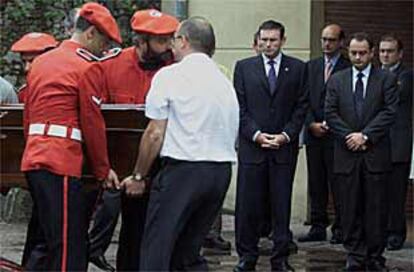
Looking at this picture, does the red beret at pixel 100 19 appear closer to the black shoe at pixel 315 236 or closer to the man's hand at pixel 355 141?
the man's hand at pixel 355 141

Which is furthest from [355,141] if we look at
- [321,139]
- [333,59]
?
[333,59]

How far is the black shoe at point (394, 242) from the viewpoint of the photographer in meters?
12.1

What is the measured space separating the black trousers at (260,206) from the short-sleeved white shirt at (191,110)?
108 inches

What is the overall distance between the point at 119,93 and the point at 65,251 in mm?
1466

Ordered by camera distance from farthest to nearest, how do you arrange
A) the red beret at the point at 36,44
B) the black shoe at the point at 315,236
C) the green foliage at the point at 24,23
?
the green foliage at the point at 24,23 < the black shoe at the point at 315,236 < the red beret at the point at 36,44

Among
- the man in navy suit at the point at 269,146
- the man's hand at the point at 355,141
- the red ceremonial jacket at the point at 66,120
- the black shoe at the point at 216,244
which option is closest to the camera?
the red ceremonial jacket at the point at 66,120

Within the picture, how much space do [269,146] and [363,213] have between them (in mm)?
1013

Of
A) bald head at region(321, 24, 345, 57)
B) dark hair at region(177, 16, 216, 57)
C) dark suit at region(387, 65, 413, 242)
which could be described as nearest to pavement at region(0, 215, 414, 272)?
dark suit at region(387, 65, 413, 242)

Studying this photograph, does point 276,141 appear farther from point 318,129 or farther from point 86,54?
point 86,54

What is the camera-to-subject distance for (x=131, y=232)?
28.5 feet

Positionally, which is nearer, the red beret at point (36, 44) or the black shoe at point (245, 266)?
the red beret at point (36, 44)

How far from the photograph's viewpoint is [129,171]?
26.7ft

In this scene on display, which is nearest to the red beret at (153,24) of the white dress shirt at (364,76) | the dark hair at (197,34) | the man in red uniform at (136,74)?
the man in red uniform at (136,74)

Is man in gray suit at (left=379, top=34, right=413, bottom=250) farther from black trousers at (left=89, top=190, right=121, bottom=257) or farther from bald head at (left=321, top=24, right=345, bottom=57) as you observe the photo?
black trousers at (left=89, top=190, right=121, bottom=257)
